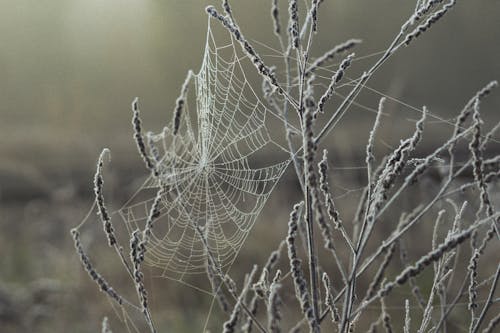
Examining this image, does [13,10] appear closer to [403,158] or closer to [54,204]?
[54,204]

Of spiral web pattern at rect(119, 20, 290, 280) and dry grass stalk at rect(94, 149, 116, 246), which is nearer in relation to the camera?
dry grass stalk at rect(94, 149, 116, 246)

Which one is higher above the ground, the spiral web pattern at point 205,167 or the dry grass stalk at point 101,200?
the spiral web pattern at point 205,167

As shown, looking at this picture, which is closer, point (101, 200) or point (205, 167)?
point (101, 200)

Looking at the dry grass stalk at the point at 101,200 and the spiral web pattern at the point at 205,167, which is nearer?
the dry grass stalk at the point at 101,200

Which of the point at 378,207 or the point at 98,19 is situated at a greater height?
the point at 98,19

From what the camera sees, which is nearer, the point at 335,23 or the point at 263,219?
the point at 263,219

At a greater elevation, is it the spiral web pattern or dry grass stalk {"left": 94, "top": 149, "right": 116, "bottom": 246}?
the spiral web pattern

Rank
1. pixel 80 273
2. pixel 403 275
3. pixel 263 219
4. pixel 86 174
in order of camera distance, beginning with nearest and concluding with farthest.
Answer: pixel 403 275, pixel 80 273, pixel 263 219, pixel 86 174

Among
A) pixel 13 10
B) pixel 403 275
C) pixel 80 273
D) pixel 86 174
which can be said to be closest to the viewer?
pixel 403 275

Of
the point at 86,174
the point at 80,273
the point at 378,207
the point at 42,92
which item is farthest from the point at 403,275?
the point at 42,92

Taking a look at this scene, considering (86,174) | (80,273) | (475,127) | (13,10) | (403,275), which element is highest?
(13,10)

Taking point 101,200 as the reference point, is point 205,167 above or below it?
above
